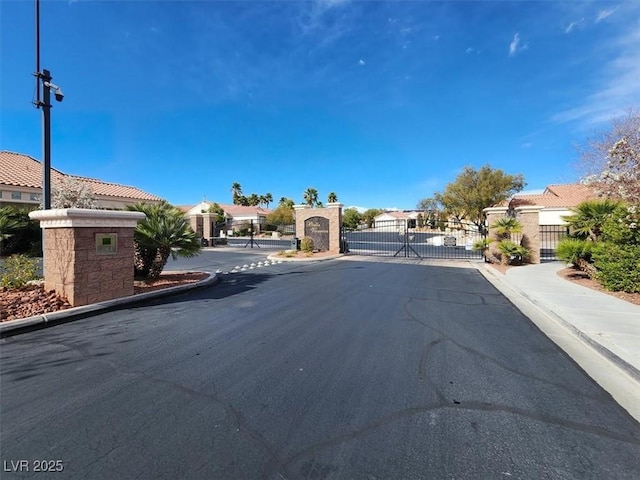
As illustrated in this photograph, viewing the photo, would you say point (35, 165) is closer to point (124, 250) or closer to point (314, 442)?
point (124, 250)

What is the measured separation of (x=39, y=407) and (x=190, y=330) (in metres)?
2.33

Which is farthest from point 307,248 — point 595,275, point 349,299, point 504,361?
point 504,361

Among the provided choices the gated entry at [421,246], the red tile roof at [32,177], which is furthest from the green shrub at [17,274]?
the gated entry at [421,246]

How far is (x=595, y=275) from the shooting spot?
30.4ft

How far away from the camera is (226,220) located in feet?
174

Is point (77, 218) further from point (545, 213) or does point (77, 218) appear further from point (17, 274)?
point (545, 213)

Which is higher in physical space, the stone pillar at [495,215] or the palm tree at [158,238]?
Result: the stone pillar at [495,215]

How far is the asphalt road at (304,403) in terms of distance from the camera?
2.31 meters

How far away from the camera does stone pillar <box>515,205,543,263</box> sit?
14.7m

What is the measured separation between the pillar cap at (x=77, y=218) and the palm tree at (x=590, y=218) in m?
13.8

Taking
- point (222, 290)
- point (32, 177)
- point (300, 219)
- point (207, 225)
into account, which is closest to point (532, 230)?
point (300, 219)

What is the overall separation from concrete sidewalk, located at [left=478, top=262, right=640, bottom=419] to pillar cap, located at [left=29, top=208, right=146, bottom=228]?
8.47 meters

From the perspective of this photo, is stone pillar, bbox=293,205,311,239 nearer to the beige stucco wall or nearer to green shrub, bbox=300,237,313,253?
green shrub, bbox=300,237,313,253

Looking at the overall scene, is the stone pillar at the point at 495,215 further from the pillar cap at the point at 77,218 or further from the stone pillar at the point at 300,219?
the pillar cap at the point at 77,218
